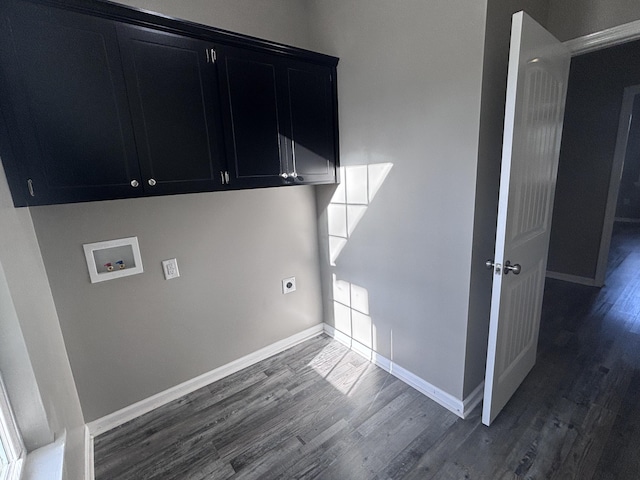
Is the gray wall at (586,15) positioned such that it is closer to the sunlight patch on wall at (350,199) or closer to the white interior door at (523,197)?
the white interior door at (523,197)

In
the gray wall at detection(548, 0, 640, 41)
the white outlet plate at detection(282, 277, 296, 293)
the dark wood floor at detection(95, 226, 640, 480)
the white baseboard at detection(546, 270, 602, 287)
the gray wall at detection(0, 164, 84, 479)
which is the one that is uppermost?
the gray wall at detection(548, 0, 640, 41)

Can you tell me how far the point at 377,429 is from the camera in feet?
5.82

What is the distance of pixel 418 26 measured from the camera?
1.64 meters

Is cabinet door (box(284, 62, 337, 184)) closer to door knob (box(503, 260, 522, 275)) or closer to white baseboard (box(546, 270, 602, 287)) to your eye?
door knob (box(503, 260, 522, 275))

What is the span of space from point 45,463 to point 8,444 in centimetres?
13

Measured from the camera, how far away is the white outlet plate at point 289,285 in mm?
2531

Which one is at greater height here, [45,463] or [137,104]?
[137,104]

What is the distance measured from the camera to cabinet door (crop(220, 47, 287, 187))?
1.70m

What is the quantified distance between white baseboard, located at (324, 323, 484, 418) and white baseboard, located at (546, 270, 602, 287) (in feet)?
8.71

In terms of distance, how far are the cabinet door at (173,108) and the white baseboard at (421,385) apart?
172 cm

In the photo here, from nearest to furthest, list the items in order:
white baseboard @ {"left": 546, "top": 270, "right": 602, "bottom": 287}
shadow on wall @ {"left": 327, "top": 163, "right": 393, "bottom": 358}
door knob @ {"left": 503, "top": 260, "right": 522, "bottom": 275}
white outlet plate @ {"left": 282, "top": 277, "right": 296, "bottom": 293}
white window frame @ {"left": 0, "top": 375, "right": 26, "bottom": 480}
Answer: white window frame @ {"left": 0, "top": 375, "right": 26, "bottom": 480} < door knob @ {"left": 503, "top": 260, "right": 522, "bottom": 275} < shadow on wall @ {"left": 327, "top": 163, "right": 393, "bottom": 358} < white outlet plate @ {"left": 282, "top": 277, "right": 296, "bottom": 293} < white baseboard @ {"left": 546, "top": 270, "right": 602, "bottom": 287}

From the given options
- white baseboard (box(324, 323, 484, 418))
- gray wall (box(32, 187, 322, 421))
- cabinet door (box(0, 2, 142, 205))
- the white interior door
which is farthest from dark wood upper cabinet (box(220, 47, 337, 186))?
white baseboard (box(324, 323, 484, 418))

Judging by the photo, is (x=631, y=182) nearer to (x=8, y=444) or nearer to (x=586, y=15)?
(x=586, y=15)

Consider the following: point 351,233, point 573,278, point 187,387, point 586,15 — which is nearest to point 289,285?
point 351,233
